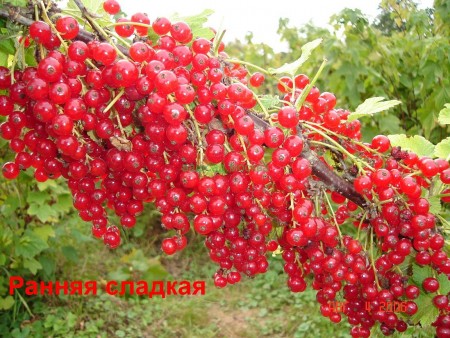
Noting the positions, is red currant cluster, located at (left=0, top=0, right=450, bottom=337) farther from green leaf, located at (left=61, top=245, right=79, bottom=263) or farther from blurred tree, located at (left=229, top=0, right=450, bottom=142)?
green leaf, located at (left=61, top=245, right=79, bottom=263)

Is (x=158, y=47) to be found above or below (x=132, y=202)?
above

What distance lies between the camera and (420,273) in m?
1.29

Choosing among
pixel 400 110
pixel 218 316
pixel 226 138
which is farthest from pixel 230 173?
pixel 218 316

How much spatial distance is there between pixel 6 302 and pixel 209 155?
2.65m

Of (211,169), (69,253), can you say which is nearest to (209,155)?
(211,169)

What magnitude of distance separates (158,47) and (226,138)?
0.78 ft

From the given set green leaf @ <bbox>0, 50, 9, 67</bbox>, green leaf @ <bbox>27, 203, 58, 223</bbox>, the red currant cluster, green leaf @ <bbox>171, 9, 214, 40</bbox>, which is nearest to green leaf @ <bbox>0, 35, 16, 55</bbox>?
green leaf @ <bbox>0, 50, 9, 67</bbox>

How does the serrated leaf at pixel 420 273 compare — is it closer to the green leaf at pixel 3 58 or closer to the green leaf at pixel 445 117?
the green leaf at pixel 445 117

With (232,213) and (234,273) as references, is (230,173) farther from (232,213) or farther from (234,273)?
(234,273)

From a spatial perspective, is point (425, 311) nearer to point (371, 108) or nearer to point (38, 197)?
point (371, 108)

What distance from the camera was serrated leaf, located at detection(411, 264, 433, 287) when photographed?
1284 mm

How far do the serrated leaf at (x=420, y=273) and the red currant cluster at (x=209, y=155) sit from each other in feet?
0.30

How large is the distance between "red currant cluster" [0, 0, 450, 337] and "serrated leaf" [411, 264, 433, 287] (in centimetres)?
9

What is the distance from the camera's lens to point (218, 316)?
11.9 feet
